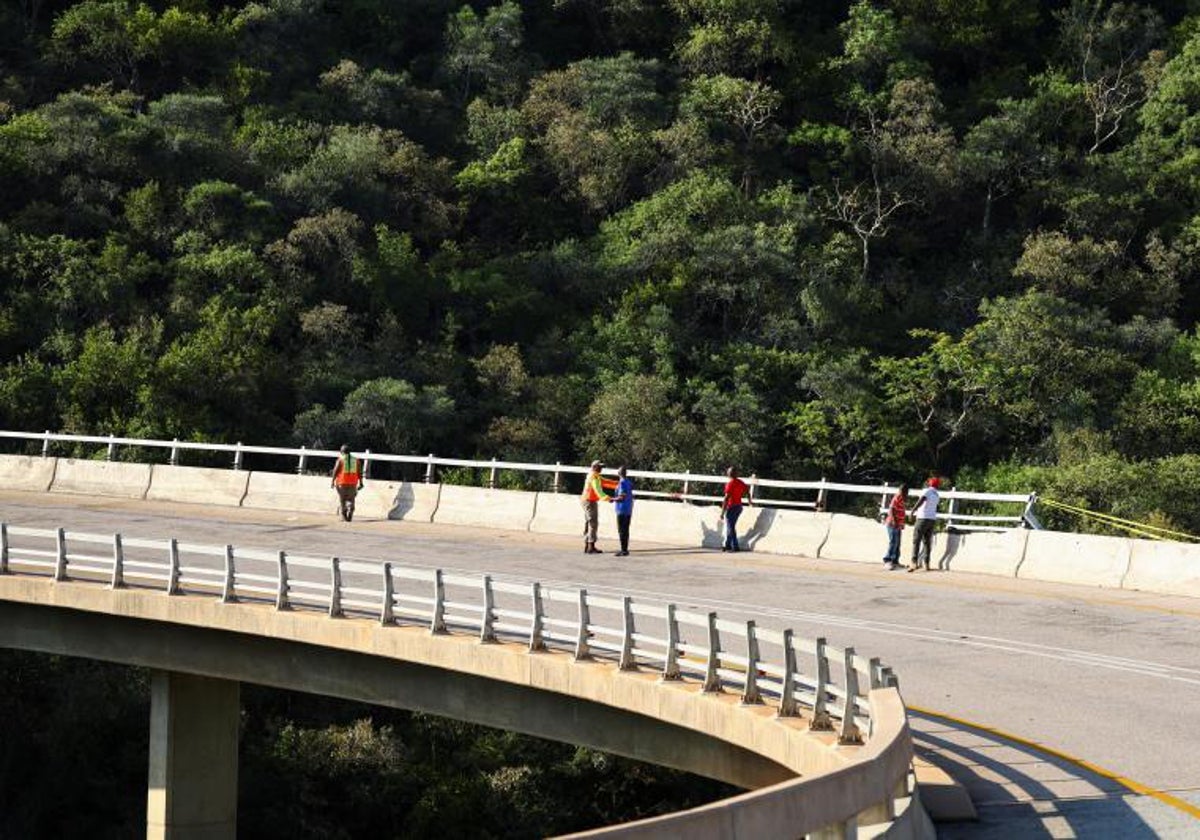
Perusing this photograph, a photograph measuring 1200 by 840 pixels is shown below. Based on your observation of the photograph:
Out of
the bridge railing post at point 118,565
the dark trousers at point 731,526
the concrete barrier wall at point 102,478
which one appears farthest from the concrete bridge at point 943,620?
the concrete barrier wall at point 102,478

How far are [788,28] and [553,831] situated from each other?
42.2 m

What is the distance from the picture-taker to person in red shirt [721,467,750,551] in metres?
33.9

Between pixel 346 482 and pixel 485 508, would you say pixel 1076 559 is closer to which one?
pixel 485 508

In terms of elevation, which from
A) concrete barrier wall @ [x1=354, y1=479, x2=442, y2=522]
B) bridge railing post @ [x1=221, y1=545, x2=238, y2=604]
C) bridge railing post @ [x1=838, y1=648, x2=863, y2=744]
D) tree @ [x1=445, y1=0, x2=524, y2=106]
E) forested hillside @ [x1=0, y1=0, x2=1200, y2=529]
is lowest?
concrete barrier wall @ [x1=354, y1=479, x2=442, y2=522]

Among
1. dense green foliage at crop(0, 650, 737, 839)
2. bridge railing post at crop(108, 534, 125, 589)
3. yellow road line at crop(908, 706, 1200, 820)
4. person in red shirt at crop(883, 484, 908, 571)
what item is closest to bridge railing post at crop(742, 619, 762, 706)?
yellow road line at crop(908, 706, 1200, 820)

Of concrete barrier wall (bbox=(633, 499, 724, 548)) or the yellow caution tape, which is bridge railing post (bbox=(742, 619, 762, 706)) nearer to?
the yellow caution tape

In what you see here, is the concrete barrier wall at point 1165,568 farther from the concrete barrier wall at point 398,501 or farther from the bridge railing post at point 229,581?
the concrete barrier wall at point 398,501

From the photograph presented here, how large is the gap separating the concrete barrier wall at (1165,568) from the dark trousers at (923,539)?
134 inches

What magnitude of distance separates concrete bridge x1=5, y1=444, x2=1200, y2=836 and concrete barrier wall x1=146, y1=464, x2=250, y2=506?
1934mm

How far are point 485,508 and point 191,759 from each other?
10958 millimetres

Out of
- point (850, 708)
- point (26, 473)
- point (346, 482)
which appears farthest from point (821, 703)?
point (26, 473)

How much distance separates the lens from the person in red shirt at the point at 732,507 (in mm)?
33906

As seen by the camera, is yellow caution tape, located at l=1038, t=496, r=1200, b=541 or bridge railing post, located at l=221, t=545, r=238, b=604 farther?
yellow caution tape, located at l=1038, t=496, r=1200, b=541

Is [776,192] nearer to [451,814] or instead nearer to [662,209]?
[662,209]
